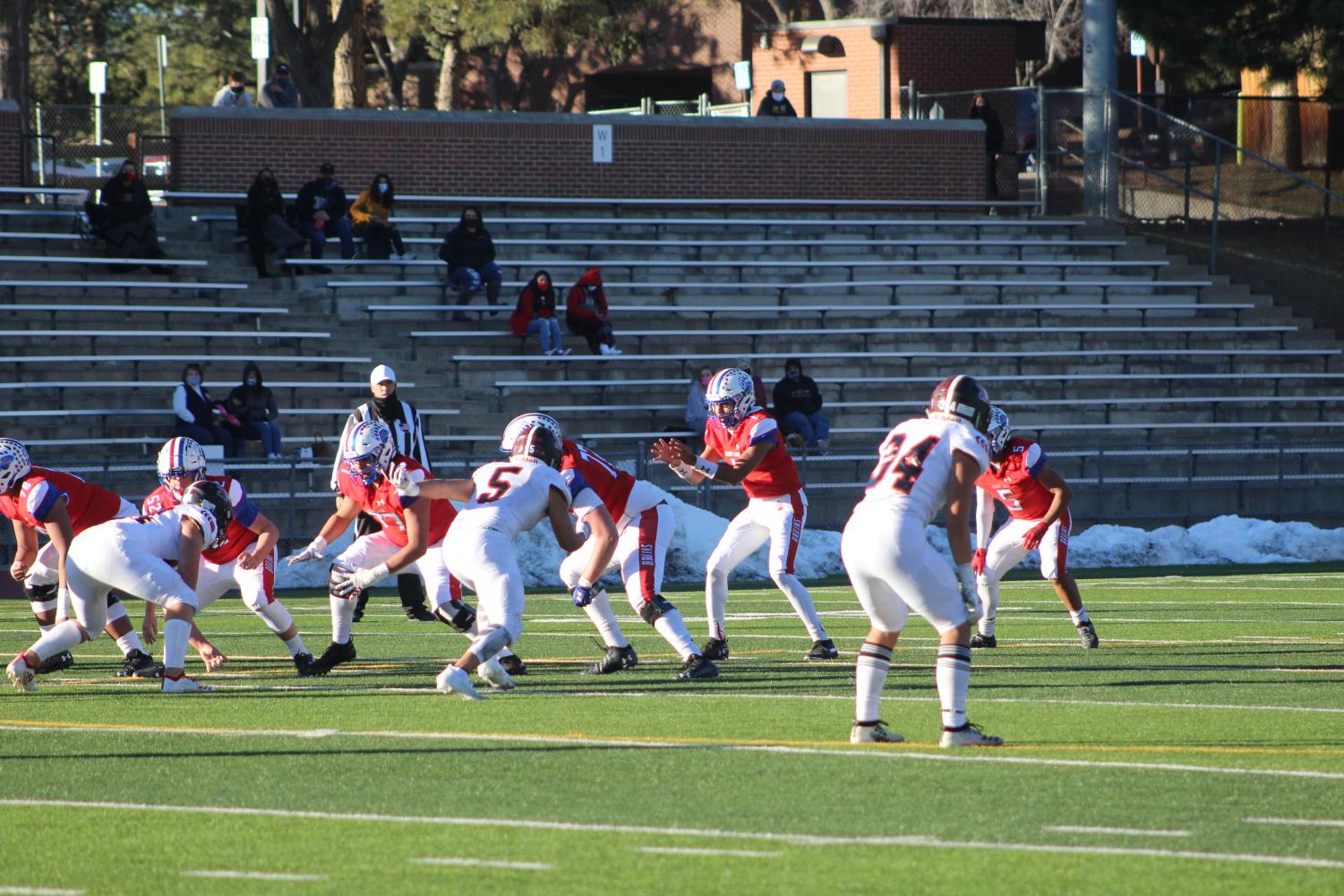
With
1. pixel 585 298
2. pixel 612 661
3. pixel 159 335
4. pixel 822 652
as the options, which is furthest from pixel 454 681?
pixel 585 298

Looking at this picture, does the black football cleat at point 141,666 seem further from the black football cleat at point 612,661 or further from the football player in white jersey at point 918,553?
the football player in white jersey at point 918,553

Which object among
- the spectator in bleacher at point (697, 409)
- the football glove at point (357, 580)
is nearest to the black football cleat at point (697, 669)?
the football glove at point (357, 580)

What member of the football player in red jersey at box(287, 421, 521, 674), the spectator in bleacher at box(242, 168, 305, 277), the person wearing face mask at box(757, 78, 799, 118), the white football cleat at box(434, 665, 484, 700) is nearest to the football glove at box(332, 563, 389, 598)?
the football player in red jersey at box(287, 421, 521, 674)

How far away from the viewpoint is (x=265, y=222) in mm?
24812

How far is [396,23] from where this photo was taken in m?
37.3

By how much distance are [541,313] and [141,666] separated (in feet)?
44.0

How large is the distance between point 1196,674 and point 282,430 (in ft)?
45.1

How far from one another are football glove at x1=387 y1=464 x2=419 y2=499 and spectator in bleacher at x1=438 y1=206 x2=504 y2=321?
47.6ft

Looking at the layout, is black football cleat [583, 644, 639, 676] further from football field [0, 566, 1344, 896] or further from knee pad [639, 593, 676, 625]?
knee pad [639, 593, 676, 625]

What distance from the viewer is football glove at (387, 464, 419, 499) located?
402 inches

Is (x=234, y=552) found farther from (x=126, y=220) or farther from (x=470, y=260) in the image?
(x=126, y=220)

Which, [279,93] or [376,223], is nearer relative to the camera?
[376,223]

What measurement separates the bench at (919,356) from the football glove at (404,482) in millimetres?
13673

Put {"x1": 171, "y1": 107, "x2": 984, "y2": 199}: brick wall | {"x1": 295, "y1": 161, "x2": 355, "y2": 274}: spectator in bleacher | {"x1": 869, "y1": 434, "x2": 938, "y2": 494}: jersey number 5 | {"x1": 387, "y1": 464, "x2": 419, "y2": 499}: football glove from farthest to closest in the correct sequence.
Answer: {"x1": 171, "y1": 107, "x2": 984, "y2": 199}: brick wall
{"x1": 295, "y1": 161, "x2": 355, "y2": 274}: spectator in bleacher
{"x1": 387, "y1": 464, "x2": 419, "y2": 499}: football glove
{"x1": 869, "y1": 434, "x2": 938, "y2": 494}: jersey number 5
